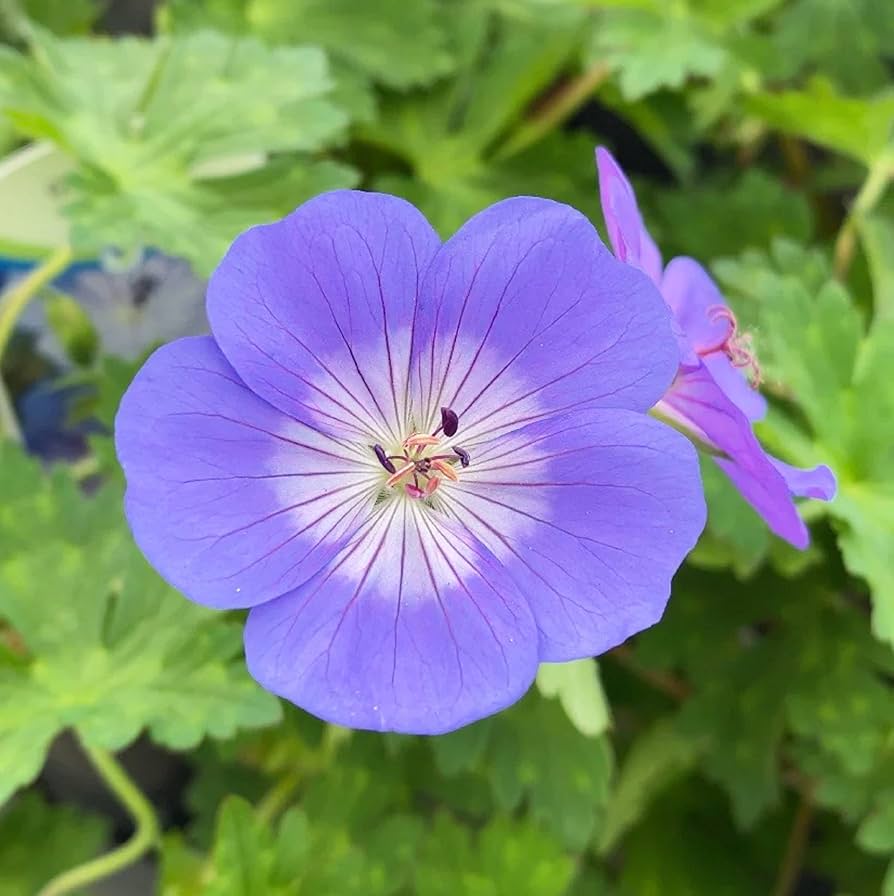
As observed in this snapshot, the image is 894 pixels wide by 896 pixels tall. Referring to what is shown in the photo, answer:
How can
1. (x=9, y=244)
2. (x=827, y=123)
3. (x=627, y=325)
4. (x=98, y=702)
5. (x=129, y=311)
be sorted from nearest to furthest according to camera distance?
(x=627, y=325) < (x=98, y=702) < (x=9, y=244) < (x=129, y=311) < (x=827, y=123)

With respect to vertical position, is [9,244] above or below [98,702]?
above

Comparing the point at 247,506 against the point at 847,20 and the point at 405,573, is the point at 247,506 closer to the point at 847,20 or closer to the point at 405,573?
the point at 405,573

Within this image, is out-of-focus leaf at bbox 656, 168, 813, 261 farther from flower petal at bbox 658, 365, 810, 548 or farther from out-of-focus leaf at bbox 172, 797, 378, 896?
out-of-focus leaf at bbox 172, 797, 378, 896

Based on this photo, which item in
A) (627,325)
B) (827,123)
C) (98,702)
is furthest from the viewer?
(827,123)

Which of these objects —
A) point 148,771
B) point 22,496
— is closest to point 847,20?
point 22,496

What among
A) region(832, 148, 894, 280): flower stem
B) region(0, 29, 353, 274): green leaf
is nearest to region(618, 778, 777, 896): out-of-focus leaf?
region(832, 148, 894, 280): flower stem

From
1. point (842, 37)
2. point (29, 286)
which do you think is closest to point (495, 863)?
point (29, 286)

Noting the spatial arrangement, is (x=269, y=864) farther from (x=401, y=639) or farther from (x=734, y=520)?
(x=734, y=520)
